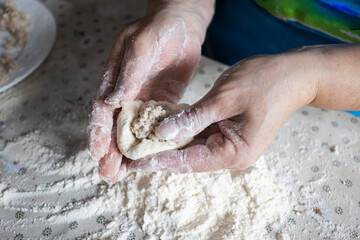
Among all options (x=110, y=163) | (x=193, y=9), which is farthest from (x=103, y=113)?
(x=193, y=9)

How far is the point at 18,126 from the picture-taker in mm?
1293

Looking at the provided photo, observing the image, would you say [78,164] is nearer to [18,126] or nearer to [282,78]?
[18,126]

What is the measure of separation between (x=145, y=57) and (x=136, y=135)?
0.29m

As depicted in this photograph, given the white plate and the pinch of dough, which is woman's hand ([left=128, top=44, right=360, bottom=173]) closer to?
the pinch of dough

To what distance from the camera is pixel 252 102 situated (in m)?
0.94

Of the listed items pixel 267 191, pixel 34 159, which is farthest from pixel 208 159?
pixel 34 159

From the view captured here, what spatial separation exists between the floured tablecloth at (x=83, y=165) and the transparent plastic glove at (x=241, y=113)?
0.24 m

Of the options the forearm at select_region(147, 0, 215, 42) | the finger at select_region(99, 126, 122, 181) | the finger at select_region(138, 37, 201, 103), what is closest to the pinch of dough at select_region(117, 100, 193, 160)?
the finger at select_region(99, 126, 122, 181)

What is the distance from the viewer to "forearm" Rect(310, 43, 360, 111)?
99cm

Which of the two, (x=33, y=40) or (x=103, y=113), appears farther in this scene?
(x=33, y=40)

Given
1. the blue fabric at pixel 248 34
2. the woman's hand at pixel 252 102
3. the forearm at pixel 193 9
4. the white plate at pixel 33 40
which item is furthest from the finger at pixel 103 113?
the blue fabric at pixel 248 34

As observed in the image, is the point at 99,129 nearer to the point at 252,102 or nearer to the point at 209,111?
the point at 209,111

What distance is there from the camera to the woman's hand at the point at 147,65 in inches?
40.4

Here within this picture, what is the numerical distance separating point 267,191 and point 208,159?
0.27 meters
